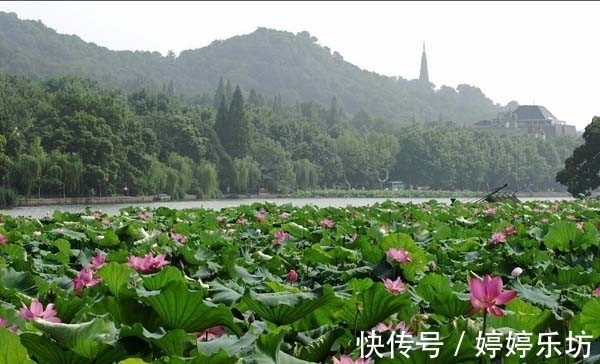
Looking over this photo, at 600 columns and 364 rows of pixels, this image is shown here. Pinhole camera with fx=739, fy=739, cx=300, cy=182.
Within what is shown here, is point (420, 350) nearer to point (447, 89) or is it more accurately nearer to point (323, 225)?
point (323, 225)

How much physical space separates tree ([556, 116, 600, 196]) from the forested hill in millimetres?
97916

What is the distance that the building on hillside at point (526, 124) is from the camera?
115 metres

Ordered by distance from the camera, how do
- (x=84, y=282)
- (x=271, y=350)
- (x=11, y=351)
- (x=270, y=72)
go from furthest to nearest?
(x=270, y=72)
(x=84, y=282)
(x=271, y=350)
(x=11, y=351)

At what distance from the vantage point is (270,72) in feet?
548

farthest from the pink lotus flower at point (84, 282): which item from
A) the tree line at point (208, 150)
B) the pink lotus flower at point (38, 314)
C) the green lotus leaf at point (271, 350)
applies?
the tree line at point (208, 150)

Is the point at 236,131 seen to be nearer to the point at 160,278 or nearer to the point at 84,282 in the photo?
the point at 84,282

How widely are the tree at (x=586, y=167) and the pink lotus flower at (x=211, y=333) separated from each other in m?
33.2

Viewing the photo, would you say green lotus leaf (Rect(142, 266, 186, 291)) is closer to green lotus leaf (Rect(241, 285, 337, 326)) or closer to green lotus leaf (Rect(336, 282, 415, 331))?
green lotus leaf (Rect(241, 285, 337, 326))

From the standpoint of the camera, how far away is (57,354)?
116 cm

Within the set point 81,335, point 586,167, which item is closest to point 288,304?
point 81,335

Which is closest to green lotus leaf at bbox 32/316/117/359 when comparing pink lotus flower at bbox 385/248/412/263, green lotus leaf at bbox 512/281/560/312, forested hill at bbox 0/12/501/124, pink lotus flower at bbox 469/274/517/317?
pink lotus flower at bbox 469/274/517/317

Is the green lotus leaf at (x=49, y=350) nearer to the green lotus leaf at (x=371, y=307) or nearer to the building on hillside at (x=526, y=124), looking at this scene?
the green lotus leaf at (x=371, y=307)

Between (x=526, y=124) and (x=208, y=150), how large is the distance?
74121mm

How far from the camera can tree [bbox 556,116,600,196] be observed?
32500mm
